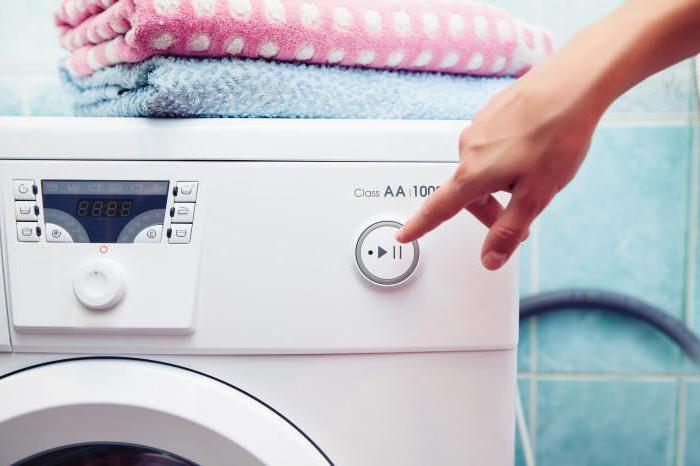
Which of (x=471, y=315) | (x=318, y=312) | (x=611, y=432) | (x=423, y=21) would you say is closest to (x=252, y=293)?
(x=318, y=312)

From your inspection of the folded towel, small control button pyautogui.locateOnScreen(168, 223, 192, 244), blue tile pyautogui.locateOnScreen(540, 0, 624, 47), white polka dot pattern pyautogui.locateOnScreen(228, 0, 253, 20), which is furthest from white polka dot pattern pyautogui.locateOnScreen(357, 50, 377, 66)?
blue tile pyautogui.locateOnScreen(540, 0, 624, 47)

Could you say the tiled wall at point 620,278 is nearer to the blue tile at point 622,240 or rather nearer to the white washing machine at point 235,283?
the blue tile at point 622,240

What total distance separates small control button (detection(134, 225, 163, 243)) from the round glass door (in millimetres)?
164

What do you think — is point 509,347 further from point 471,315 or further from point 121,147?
point 121,147

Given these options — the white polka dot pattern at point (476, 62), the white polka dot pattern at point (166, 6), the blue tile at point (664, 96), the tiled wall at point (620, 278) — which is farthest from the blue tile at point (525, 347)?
the white polka dot pattern at point (166, 6)

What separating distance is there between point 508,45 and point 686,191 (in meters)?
0.45

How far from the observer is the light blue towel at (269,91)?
419 mm

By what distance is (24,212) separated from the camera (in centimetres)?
42

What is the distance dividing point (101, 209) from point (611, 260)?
719 mm

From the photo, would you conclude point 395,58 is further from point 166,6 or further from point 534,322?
point 534,322

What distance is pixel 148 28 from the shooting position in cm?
39

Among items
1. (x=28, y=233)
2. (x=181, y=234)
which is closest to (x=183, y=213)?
(x=181, y=234)

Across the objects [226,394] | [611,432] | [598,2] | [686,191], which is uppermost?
[598,2]

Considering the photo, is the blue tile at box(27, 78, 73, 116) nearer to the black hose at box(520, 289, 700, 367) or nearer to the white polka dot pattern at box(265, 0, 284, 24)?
the white polka dot pattern at box(265, 0, 284, 24)
